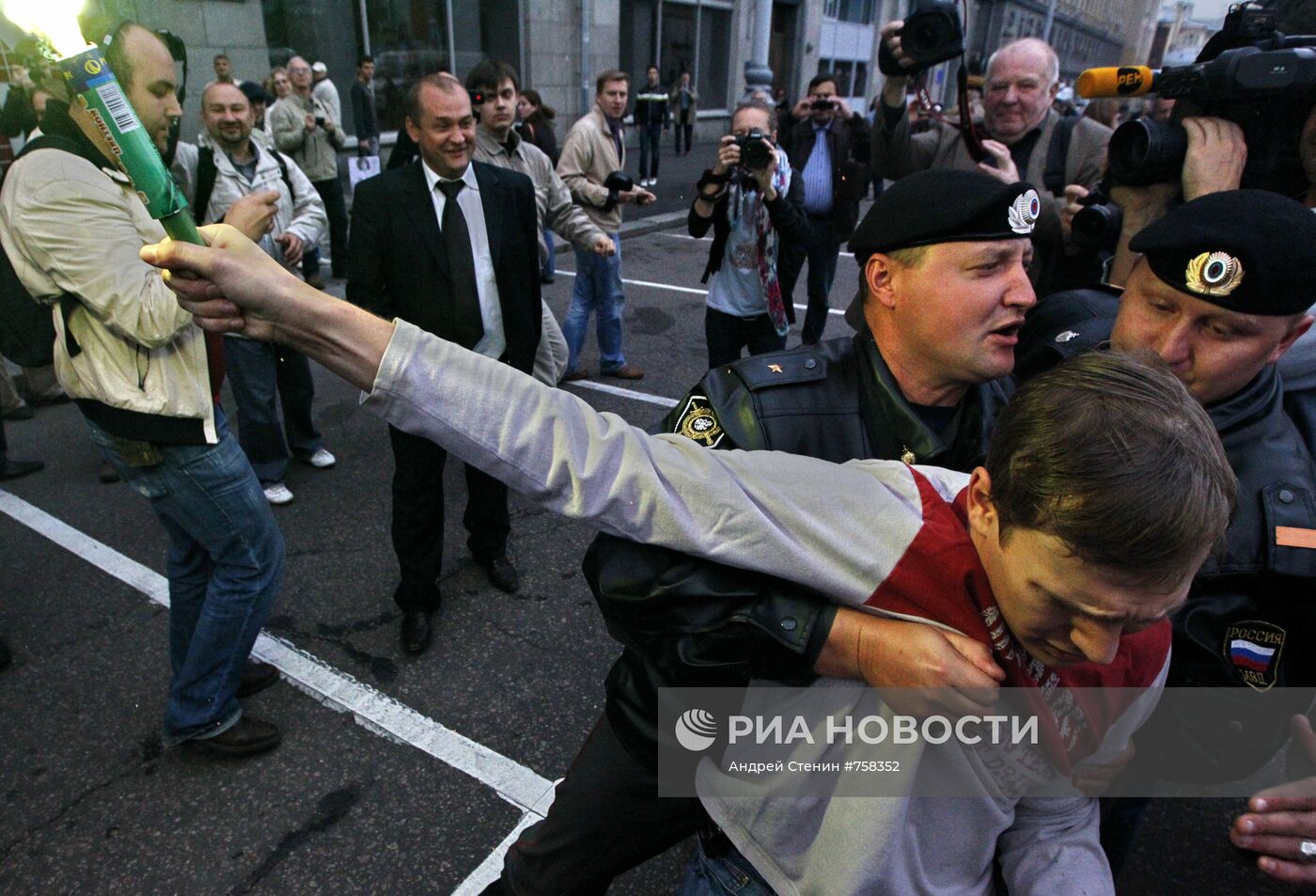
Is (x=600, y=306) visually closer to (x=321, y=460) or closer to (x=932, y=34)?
(x=321, y=460)

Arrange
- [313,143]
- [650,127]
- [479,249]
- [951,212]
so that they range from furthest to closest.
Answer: [650,127], [313,143], [479,249], [951,212]

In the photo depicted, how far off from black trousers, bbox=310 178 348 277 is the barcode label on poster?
7.44m

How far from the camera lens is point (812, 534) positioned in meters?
1.01

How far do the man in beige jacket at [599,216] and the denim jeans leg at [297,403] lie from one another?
1872 mm

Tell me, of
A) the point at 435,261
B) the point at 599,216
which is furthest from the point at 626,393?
the point at 435,261

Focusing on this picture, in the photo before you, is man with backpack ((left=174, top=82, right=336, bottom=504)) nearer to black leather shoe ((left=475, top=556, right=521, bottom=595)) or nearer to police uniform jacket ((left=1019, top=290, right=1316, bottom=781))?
black leather shoe ((left=475, top=556, right=521, bottom=595))

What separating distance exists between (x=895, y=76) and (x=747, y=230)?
1.35m

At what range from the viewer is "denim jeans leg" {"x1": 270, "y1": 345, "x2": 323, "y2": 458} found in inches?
172

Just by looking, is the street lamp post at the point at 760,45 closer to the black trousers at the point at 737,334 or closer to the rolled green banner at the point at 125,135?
the black trousers at the point at 737,334

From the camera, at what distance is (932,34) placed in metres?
2.75

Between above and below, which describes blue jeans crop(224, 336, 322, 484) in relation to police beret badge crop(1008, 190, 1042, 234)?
below

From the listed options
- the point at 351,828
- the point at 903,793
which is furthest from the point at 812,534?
the point at 351,828

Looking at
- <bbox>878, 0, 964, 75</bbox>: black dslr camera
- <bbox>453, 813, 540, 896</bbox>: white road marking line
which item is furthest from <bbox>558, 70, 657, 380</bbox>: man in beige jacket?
<bbox>453, 813, 540, 896</bbox>: white road marking line

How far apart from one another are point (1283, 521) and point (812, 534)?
0.91m
